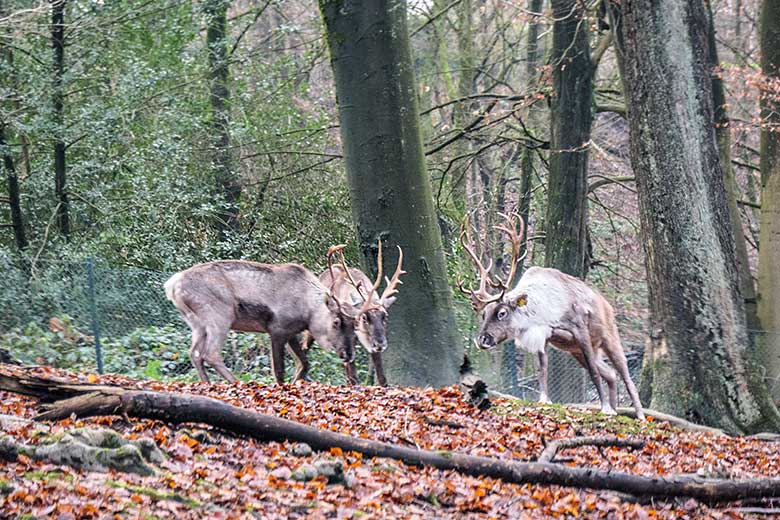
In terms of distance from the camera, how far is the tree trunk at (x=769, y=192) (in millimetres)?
14297

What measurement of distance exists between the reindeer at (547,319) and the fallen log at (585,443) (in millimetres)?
2164

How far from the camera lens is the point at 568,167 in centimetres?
1441

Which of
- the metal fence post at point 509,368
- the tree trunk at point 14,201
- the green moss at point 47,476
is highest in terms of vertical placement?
the tree trunk at point 14,201

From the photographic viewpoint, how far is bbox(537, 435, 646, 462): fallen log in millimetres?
7016

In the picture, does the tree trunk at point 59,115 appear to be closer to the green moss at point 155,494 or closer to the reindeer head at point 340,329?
the reindeer head at point 340,329

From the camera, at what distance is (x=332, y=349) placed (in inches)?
452

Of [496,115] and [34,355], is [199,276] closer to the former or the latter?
[34,355]

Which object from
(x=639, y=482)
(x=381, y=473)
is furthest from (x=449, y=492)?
(x=639, y=482)

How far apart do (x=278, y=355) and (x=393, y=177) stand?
2503 millimetres

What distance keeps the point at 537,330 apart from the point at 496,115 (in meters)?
5.63

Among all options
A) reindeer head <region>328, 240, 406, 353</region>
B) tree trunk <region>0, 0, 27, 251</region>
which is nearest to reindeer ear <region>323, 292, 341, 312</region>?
reindeer head <region>328, 240, 406, 353</region>

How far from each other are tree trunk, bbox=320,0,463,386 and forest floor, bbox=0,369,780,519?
1011 millimetres

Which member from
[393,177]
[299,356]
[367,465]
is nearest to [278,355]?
[299,356]

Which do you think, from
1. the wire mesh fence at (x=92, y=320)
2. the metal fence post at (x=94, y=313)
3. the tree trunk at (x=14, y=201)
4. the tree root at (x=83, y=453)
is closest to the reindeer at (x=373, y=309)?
the wire mesh fence at (x=92, y=320)
